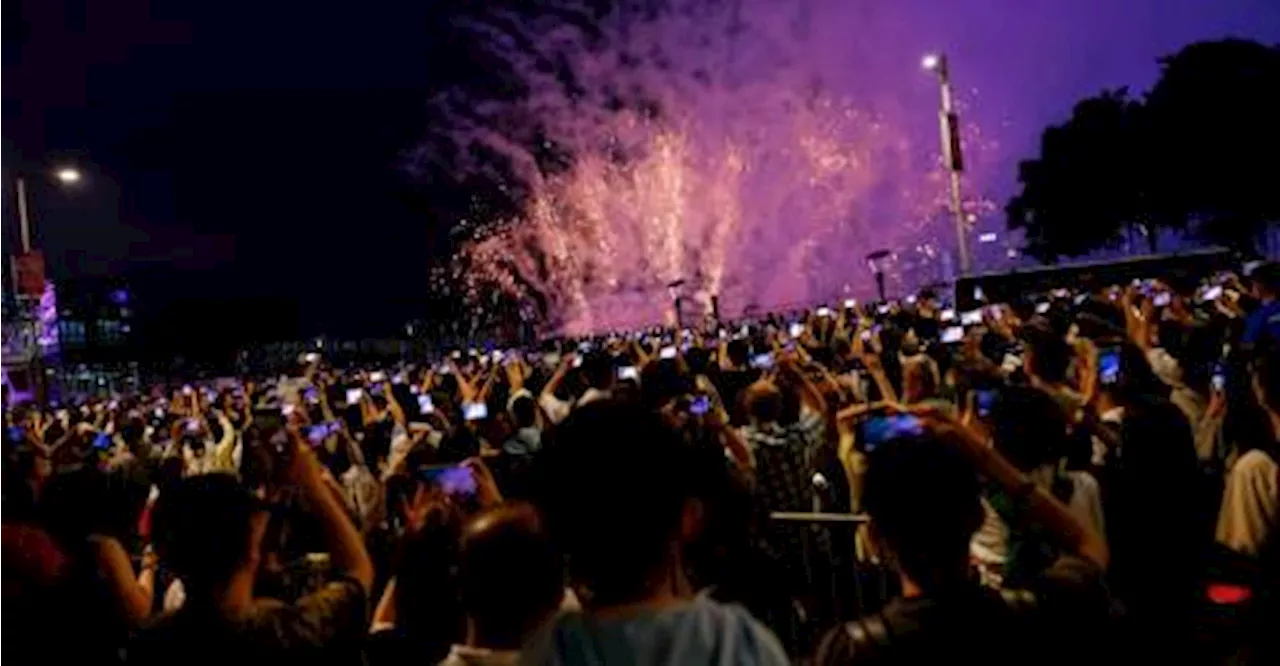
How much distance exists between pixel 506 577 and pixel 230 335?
87766 mm

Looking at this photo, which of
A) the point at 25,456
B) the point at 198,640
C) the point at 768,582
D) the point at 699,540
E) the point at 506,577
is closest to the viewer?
the point at 506,577

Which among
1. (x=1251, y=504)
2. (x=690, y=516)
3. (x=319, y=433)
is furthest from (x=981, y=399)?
(x=319, y=433)

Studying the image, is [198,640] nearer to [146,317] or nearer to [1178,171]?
[1178,171]

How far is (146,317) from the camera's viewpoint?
8712 centimetres

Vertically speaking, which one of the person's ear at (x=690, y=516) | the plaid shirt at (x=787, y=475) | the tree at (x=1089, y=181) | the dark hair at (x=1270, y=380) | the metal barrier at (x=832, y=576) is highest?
the tree at (x=1089, y=181)

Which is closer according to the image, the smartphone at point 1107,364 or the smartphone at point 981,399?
the smartphone at point 981,399

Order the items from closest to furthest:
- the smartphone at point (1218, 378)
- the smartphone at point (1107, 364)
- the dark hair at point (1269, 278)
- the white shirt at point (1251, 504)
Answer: the white shirt at point (1251, 504)
the smartphone at point (1218, 378)
the smartphone at point (1107, 364)
the dark hair at point (1269, 278)

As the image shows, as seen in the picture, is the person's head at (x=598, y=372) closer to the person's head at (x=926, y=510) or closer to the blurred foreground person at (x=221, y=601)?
the blurred foreground person at (x=221, y=601)

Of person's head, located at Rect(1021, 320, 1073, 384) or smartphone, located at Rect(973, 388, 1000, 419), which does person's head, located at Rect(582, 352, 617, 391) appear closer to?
person's head, located at Rect(1021, 320, 1073, 384)

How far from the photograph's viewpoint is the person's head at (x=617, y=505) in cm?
236

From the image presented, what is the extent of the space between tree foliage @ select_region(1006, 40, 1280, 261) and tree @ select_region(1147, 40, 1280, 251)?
37 millimetres

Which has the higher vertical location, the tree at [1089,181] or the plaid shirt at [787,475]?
the tree at [1089,181]

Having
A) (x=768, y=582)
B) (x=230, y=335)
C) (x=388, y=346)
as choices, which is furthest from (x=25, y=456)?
(x=230, y=335)

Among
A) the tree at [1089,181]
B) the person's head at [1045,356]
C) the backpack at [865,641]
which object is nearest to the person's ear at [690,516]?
the backpack at [865,641]
